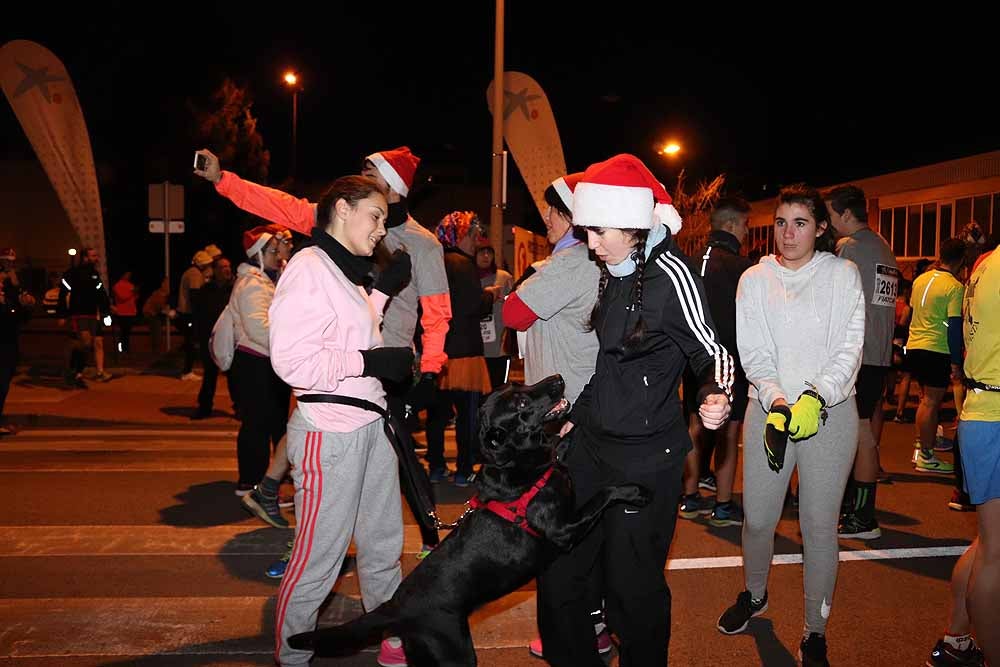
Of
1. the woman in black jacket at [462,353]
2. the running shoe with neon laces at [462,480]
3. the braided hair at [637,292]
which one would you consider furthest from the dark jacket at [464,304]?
the braided hair at [637,292]

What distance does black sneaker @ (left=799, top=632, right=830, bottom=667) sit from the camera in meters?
4.16

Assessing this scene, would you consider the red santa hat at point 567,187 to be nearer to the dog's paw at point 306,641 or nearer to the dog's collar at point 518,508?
the dog's collar at point 518,508

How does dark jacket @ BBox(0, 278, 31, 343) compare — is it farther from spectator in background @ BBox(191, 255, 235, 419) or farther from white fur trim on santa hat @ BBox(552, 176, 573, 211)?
white fur trim on santa hat @ BBox(552, 176, 573, 211)

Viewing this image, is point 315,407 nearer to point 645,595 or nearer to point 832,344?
point 645,595

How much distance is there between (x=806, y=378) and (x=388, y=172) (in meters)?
2.55

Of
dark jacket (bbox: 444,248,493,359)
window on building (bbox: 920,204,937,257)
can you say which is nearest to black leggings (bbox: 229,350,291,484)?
dark jacket (bbox: 444,248,493,359)

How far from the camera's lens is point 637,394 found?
11.4ft

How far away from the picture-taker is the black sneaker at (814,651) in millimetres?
4156

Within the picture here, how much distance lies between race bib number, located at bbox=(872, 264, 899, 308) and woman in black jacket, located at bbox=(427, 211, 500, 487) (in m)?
3.26

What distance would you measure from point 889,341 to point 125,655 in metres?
5.25

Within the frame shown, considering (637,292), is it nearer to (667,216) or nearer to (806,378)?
(667,216)

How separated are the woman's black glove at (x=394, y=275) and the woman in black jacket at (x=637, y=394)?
37.7 inches

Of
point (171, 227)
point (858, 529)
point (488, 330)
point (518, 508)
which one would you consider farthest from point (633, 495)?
point (171, 227)

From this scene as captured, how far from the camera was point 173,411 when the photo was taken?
1202 cm
